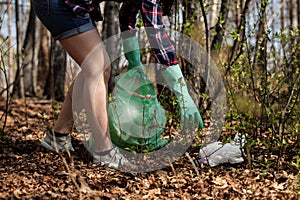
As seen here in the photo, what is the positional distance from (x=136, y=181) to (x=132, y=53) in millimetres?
965

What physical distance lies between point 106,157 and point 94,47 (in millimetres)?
653

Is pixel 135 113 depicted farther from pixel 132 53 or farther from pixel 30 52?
pixel 30 52

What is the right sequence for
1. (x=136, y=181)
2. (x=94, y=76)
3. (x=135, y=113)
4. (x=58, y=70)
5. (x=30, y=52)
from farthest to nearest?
(x=30, y=52) < (x=58, y=70) < (x=135, y=113) < (x=94, y=76) < (x=136, y=181)

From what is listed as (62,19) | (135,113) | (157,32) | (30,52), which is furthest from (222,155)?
(30,52)

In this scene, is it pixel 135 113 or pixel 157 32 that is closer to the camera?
pixel 157 32

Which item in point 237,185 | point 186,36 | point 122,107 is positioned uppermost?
point 186,36

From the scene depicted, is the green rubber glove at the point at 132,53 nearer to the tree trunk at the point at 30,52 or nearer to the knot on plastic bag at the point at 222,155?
the knot on plastic bag at the point at 222,155

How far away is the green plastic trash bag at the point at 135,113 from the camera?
294 centimetres

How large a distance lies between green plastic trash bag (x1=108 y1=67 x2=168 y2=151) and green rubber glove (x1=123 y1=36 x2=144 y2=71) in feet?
0.15

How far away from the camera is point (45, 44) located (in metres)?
7.90

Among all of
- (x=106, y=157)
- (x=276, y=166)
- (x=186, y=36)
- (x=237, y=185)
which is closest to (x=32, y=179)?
(x=106, y=157)

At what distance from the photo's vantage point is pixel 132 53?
10.0 ft

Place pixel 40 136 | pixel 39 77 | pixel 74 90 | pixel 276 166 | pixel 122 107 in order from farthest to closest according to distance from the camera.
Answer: pixel 39 77 < pixel 40 136 < pixel 122 107 < pixel 74 90 < pixel 276 166

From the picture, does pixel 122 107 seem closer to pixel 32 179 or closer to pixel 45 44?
pixel 32 179
